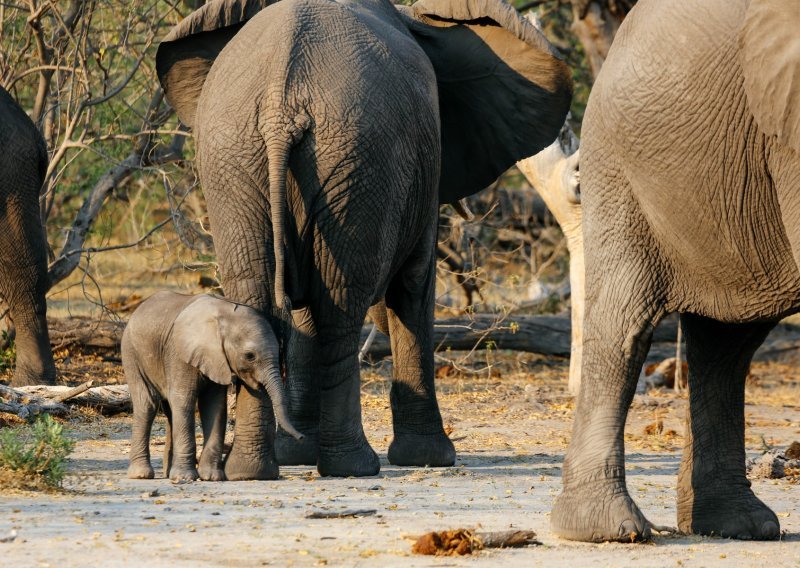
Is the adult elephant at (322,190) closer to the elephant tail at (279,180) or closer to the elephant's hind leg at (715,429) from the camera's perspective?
the elephant tail at (279,180)

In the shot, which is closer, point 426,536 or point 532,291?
point 426,536

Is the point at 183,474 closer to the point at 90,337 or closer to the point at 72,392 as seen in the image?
the point at 72,392

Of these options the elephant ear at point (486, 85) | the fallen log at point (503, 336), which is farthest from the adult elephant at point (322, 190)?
the fallen log at point (503, 336)

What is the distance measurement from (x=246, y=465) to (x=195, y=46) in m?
2.24

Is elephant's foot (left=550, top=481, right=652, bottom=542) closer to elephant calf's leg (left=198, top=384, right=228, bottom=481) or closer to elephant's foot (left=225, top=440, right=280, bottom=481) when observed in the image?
elephant's foot (left=225, top=440, right=280, bottom=481)

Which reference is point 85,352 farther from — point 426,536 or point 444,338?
point 426,536

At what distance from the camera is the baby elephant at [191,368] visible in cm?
644

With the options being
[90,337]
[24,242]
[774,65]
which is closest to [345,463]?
[774,65]

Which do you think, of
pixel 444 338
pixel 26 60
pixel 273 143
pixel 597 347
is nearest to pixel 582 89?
pixel 444 338

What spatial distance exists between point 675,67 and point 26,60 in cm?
805

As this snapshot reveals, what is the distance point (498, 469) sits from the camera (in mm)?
7449

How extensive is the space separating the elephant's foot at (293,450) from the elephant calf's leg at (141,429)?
858 mm

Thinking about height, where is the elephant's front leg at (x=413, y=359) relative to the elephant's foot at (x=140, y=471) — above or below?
above

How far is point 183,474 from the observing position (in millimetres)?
6520
